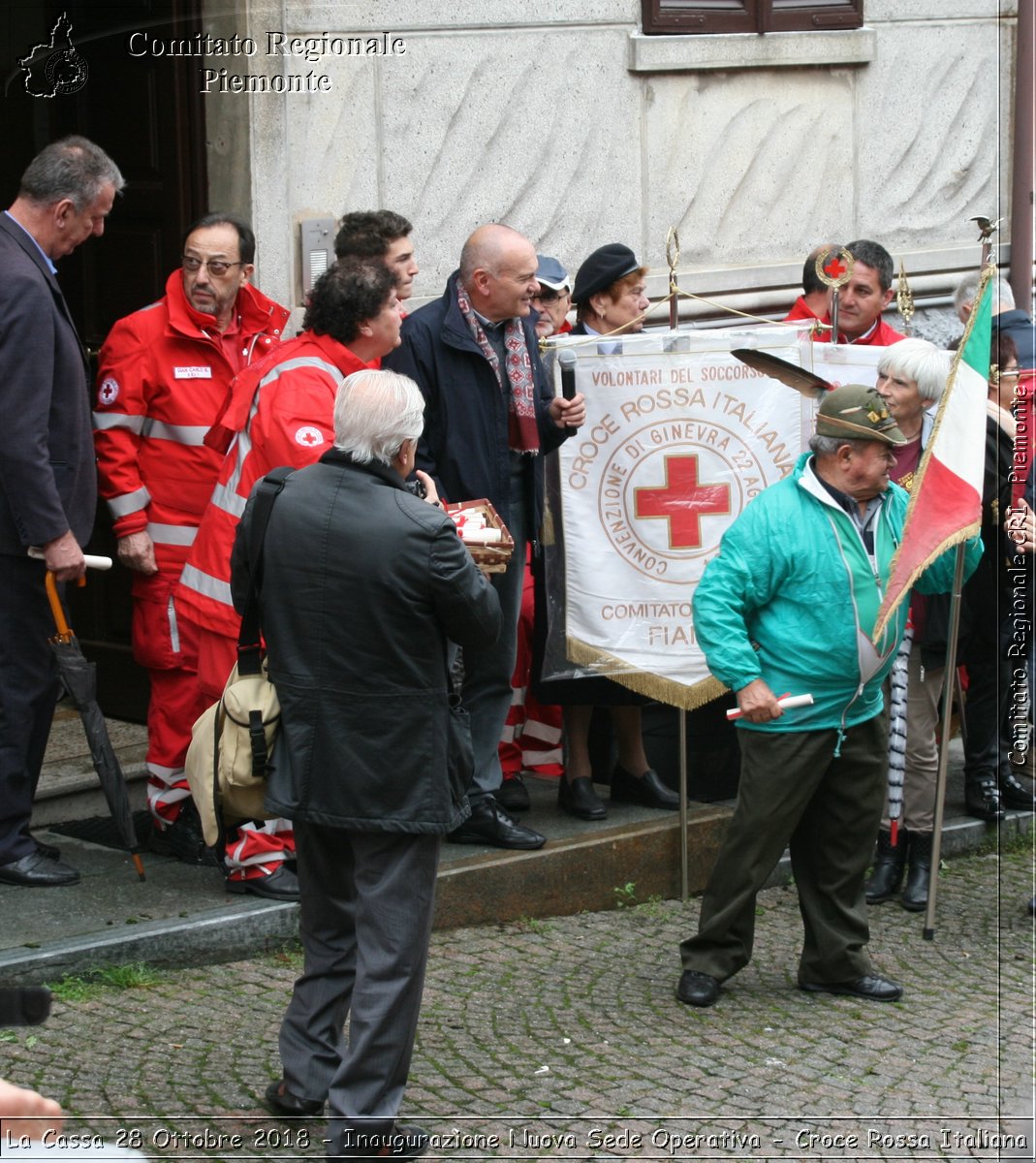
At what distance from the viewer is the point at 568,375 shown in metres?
6.39

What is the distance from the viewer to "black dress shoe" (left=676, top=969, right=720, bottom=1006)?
579 centimetres

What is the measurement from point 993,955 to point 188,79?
4474mm

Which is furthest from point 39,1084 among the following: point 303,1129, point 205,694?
point 205,694

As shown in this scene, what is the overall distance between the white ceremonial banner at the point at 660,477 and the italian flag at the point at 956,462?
747 millimetres

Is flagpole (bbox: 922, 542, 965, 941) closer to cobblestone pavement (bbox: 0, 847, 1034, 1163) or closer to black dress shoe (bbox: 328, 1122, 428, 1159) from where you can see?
cobblestone pavement (bbox: 0, 847, 1034, 1163)

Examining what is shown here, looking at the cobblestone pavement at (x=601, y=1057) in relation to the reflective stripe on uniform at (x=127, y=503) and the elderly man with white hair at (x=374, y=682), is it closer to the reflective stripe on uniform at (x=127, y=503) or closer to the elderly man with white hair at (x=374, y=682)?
the elderly man with white hair at (x=374, y=682)

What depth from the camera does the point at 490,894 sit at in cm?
634

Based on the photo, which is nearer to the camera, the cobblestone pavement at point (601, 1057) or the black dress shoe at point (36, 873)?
the cobblestone pavement at point (601, 1057)

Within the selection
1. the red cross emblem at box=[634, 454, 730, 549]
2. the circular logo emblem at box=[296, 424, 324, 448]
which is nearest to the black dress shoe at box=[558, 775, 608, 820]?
the red cross emblem at box=[634, 454, 730, 549]

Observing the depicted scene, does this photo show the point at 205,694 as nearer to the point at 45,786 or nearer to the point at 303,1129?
the point at 45,786

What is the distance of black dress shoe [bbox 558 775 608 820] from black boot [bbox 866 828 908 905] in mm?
1013

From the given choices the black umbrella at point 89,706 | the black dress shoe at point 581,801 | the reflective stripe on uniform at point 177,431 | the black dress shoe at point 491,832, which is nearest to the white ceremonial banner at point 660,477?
the black dress shoe at point 581,801

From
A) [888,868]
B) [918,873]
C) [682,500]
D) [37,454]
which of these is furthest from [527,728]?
[37,454]

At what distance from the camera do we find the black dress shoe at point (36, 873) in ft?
19.6
